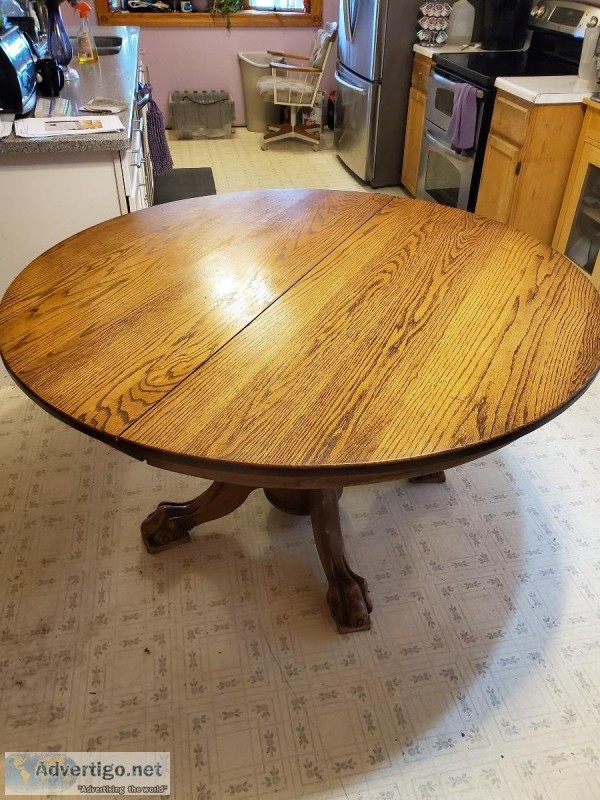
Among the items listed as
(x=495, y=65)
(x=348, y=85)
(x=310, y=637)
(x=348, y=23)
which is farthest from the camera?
(x=348, y=85)

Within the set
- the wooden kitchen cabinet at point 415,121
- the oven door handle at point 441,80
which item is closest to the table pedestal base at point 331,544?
the oven door handle at point 441,80

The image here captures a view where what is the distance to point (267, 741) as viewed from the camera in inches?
46.9

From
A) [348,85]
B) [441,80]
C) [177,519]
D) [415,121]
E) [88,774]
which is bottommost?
[88,774]

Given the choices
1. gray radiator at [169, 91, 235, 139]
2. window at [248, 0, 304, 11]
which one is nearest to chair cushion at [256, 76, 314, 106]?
gray radiator at [169, 91, 235, 139]

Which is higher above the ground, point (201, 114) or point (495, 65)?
point (495, 65)

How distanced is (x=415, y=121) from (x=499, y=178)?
3.38 ft

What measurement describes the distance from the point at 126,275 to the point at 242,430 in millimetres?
571

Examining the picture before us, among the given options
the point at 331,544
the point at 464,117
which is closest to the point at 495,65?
the point at 464,117

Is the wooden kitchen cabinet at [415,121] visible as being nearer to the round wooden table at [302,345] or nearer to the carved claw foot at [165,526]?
the round wooden table at [302,345]

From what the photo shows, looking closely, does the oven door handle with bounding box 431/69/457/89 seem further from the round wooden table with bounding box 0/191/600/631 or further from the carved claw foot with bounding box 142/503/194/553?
the carved claw foot with bounding box 142/503/194/553

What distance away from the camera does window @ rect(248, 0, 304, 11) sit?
4832 mm

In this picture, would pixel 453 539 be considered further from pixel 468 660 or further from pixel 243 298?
pixel 243 298

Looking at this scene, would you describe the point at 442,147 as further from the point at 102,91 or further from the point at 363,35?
the point at 102,91

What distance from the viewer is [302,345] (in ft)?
3.32
